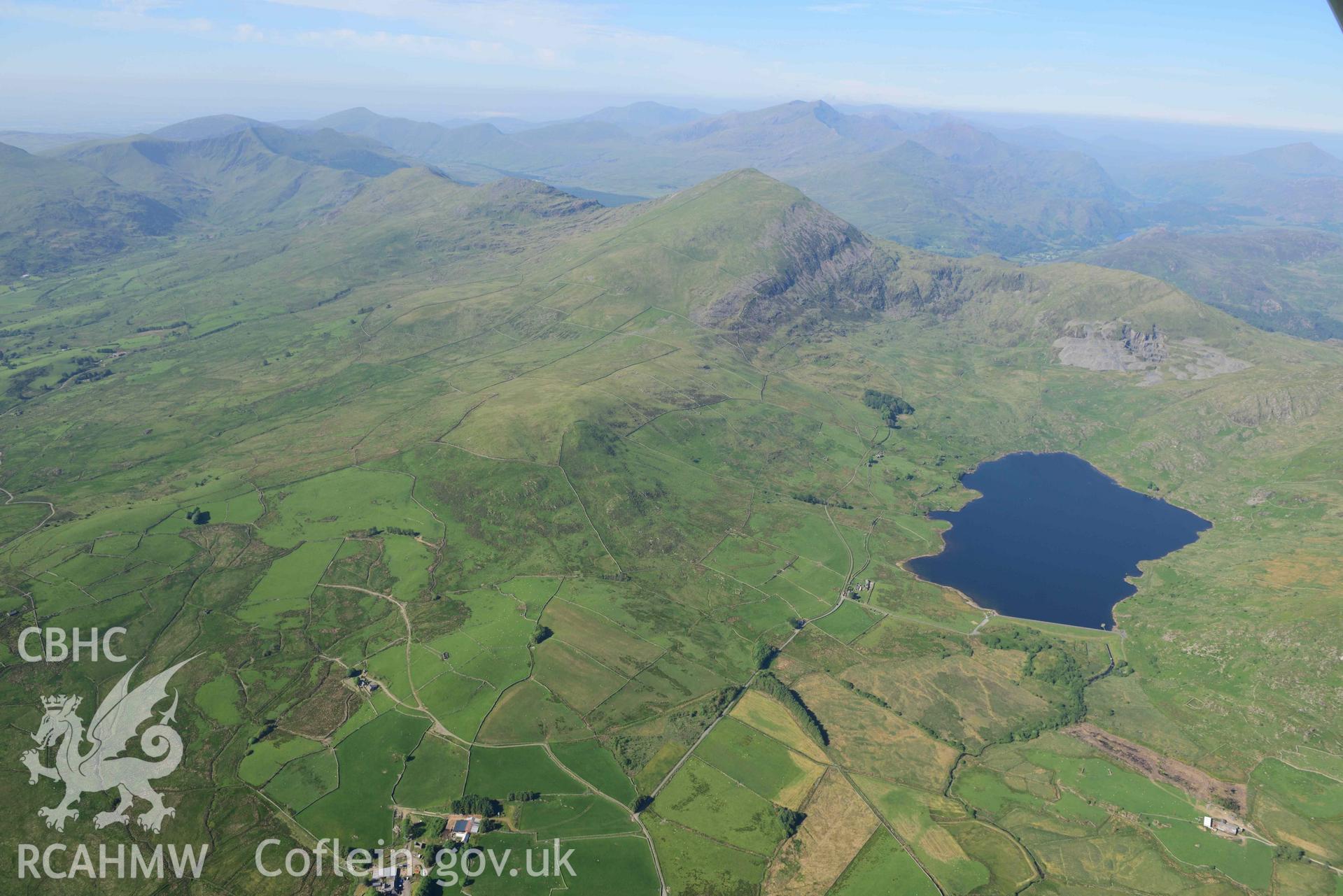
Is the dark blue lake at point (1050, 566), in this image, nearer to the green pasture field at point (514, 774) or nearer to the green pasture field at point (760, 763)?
the green pasture field at point (760, 763)

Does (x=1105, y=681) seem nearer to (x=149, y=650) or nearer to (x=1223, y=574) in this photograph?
(x=1223, y=574)

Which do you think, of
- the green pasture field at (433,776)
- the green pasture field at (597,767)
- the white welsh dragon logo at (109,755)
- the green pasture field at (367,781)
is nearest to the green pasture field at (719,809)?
the green pasture field at (597,767)

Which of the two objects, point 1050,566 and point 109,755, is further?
point 1050,566

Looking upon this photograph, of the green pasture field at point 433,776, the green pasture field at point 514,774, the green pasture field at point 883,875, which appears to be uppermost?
the green pasture field at point 433,776

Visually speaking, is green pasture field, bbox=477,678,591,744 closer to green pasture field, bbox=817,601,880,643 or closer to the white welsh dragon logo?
the white welsh dragon logo

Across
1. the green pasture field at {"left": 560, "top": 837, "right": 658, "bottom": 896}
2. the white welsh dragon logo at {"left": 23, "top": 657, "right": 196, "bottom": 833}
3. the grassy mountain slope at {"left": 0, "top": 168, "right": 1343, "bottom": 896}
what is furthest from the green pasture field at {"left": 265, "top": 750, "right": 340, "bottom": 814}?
the green pasture field at {"left": 560, "top": 837, "right": 658, "bottom": 896}

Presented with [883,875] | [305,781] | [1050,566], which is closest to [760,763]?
[883,875]

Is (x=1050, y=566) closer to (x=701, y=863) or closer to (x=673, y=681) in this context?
(x=673, y=681)

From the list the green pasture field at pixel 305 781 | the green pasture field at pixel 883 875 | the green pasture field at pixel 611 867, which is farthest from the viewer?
the green pasture field at pixel 305 781
